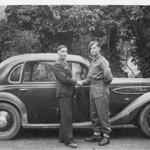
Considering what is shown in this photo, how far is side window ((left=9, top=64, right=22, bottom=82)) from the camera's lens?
664 centimetres

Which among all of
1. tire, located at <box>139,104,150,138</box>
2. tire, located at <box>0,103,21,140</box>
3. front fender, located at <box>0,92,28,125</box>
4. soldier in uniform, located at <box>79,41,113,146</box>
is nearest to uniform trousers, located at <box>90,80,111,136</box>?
soldier in uniform, located at <box>79,41,113,146</box>

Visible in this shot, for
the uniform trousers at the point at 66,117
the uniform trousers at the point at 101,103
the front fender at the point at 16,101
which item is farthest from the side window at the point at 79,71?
the front fender at the point at 16,101

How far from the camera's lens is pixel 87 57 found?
23.5 ft

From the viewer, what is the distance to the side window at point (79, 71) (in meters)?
6.65

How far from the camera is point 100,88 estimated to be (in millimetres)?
6145

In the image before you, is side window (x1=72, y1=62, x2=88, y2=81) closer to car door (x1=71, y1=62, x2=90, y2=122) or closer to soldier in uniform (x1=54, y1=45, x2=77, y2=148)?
car door (x1=71, y1=62, x2=90, y2=122)

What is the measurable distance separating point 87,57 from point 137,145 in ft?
6.46

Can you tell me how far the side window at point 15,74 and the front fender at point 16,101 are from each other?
307 mm

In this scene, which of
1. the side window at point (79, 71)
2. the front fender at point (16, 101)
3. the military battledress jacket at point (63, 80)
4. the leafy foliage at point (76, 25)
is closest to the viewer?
the military battledress jacket at point (63, 80)

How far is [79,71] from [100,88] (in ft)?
2.32

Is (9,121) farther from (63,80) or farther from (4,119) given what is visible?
(63,80)

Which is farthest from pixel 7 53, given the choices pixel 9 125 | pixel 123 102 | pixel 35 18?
pixel 123 102

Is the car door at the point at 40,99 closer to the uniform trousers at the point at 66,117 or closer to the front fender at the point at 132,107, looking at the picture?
the uniform trousers at the point at 66,117

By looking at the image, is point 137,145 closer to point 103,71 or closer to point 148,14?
point 103,71
